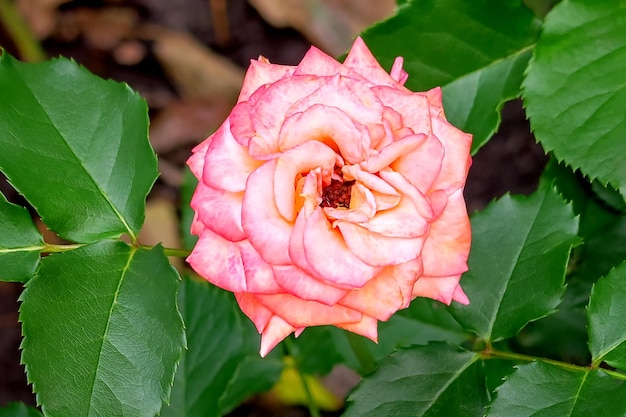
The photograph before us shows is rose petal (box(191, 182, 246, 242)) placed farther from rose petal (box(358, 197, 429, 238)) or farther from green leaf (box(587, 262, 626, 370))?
green leaf (box(587, 262, 626, 370))

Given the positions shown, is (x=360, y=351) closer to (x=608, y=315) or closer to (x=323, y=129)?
(x=608, y=315)

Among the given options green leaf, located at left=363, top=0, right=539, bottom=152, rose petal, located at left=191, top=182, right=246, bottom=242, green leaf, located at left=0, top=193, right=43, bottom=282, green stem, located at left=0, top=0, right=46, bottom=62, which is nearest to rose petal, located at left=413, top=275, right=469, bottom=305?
rose petal, located at left=191, top=182, right=246, bottom=242

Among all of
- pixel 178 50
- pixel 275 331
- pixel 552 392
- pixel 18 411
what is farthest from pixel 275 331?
pixel 178 50

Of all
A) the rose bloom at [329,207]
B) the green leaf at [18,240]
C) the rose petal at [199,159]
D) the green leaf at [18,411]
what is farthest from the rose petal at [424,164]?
the green leaf at [18,411]

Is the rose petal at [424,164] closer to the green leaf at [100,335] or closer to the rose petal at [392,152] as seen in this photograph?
the rose petal at [392,152]

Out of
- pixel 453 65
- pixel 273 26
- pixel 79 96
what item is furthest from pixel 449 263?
pixel 273 26

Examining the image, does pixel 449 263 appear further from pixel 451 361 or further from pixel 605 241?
pixel 605 241
